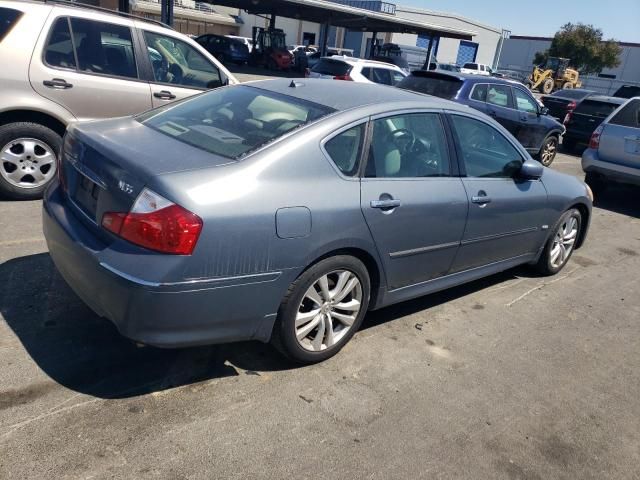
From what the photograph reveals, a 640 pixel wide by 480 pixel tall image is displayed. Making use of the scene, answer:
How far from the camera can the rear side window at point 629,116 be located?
8.27 meters

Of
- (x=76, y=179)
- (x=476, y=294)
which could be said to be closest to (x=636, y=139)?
(x=476, y=294)

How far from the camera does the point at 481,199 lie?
157 inches

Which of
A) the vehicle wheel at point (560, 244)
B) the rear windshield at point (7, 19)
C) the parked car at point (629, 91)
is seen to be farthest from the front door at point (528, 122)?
the parked car at point (629, 91)

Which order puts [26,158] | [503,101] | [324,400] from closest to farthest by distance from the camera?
[324,400] < [26,158] < [503,101]

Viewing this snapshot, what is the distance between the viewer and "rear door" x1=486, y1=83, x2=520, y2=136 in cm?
1012

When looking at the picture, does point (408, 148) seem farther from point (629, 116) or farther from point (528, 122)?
point (528, 122)

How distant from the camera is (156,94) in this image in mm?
5852

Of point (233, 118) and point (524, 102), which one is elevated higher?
point (233, 118)

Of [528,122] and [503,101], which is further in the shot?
[528,122]

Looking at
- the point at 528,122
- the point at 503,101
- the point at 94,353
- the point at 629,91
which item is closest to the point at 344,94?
the point at 94,353

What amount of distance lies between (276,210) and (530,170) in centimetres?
245

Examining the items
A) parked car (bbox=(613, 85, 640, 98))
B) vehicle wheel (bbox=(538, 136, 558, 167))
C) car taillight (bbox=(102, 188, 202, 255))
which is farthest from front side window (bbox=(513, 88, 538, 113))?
parked car (bbox=(613, 85, 640, 98))

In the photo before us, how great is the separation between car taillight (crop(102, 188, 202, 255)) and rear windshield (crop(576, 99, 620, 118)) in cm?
1343

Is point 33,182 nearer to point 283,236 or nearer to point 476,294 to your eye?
point 283,236
